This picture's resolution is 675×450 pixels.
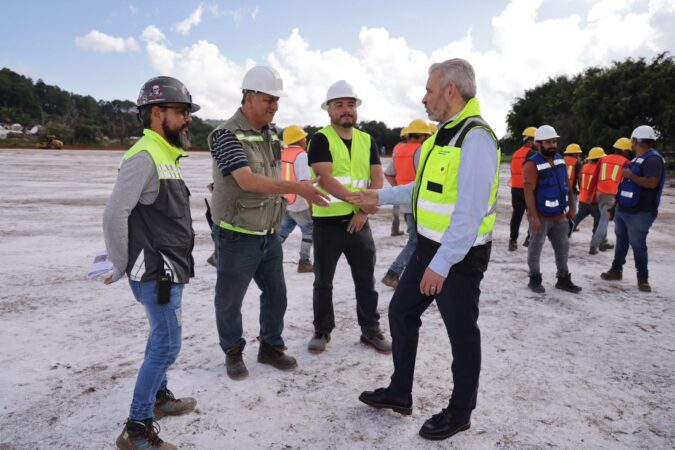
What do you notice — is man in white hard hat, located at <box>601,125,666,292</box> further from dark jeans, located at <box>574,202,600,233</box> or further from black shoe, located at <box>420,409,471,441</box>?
black shoe, located at <box>420,409,471,441</box>

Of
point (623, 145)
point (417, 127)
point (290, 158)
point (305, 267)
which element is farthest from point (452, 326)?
point (623, 145)

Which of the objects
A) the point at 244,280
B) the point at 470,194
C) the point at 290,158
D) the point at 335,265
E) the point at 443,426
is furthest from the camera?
the point at 290,158

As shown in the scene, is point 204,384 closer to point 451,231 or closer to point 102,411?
point 102,411

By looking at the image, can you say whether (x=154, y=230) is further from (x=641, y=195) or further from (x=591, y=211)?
(x=591, y=211)

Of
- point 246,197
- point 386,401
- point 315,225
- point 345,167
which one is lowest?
point 386,401

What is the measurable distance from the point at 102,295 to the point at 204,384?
2589mm

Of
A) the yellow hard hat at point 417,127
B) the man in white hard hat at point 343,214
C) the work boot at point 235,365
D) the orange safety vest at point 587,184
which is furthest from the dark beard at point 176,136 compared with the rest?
the orange safety vest at point 587,184

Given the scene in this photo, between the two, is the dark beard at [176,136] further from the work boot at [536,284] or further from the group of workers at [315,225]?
the work boot at [536,284]

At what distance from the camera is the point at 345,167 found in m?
3.93

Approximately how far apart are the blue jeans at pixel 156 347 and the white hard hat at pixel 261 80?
57.4 inches

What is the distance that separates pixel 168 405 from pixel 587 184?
27.0 ft

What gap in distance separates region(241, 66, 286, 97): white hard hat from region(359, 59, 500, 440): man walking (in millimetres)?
Result: 1115

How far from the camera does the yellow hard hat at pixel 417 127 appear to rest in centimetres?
745

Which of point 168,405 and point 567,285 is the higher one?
point 567,285
